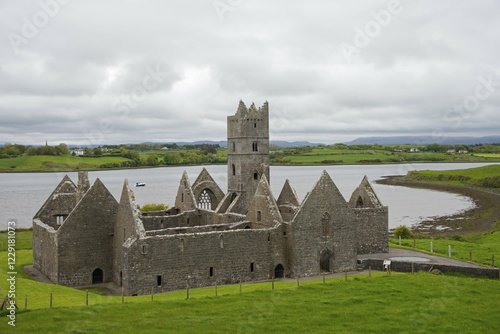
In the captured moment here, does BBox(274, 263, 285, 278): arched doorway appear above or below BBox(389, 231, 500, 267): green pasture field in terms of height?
above

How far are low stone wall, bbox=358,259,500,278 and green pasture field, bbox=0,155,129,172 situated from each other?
436ft

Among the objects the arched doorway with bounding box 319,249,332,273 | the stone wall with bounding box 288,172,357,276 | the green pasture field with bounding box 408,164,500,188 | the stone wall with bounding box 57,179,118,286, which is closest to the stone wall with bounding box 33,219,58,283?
the stone wall with bounding box 57,179,118,286

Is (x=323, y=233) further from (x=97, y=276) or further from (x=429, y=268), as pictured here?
(x=97, y=276)

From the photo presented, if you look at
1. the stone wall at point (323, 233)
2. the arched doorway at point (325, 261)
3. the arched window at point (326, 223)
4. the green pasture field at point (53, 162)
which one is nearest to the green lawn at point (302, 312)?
the stone wall at point (323, 233)

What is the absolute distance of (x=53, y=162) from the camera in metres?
162

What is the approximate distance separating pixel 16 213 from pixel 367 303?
80.0m

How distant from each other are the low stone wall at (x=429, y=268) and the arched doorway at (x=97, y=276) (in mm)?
16798

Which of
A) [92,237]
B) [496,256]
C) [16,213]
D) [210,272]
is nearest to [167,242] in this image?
[210,272]

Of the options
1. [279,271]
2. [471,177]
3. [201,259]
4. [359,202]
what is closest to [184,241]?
[201,259]

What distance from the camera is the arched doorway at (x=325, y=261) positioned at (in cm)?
3538

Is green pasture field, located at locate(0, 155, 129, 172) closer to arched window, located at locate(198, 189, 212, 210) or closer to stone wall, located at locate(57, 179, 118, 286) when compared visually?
arched window, located at locate(198, 189, 212, 210)

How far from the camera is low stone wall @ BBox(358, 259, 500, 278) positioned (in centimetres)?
3322

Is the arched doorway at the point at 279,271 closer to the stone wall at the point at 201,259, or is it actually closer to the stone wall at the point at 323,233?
the stone wall at the point at 201,259

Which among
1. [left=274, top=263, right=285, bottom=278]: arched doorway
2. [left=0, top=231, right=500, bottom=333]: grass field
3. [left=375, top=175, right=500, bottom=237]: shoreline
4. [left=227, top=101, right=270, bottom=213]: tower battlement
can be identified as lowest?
[left=375, top=175, right=500, bottom=237]: shoreline
